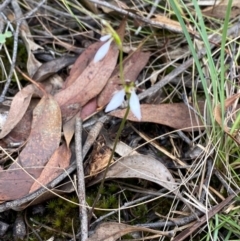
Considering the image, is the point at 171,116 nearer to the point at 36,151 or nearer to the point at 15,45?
the point at 36,151

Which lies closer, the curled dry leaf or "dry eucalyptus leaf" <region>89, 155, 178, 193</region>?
the curled dry leaf

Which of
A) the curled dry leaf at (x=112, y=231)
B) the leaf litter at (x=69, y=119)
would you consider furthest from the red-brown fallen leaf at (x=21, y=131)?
the curled dry leaf at (x=112, y=231)

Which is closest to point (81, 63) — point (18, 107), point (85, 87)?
point (85, 87)

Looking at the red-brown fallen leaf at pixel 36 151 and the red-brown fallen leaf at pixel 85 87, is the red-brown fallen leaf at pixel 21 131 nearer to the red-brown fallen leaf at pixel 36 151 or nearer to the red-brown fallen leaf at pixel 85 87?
the red-brown fallen leaf at pixel 36 151

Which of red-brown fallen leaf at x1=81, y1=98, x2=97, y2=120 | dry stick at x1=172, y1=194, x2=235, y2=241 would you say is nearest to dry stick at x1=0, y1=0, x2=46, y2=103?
red-brown fallen leaf at x1=81, y1=98, x2=97, y2=120

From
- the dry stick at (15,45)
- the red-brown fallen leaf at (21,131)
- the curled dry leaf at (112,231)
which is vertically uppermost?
the dry stick at (15,45)

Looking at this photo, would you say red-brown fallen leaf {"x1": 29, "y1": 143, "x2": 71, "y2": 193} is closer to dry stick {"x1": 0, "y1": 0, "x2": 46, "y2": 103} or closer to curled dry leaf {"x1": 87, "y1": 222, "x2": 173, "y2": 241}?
curled dry leaf {"x1": 87, "y1": 222, "x2": 173, "y2": 241}

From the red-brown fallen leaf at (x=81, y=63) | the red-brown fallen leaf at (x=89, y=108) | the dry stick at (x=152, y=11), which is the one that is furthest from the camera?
the dry stick at (x=152, y=11)
